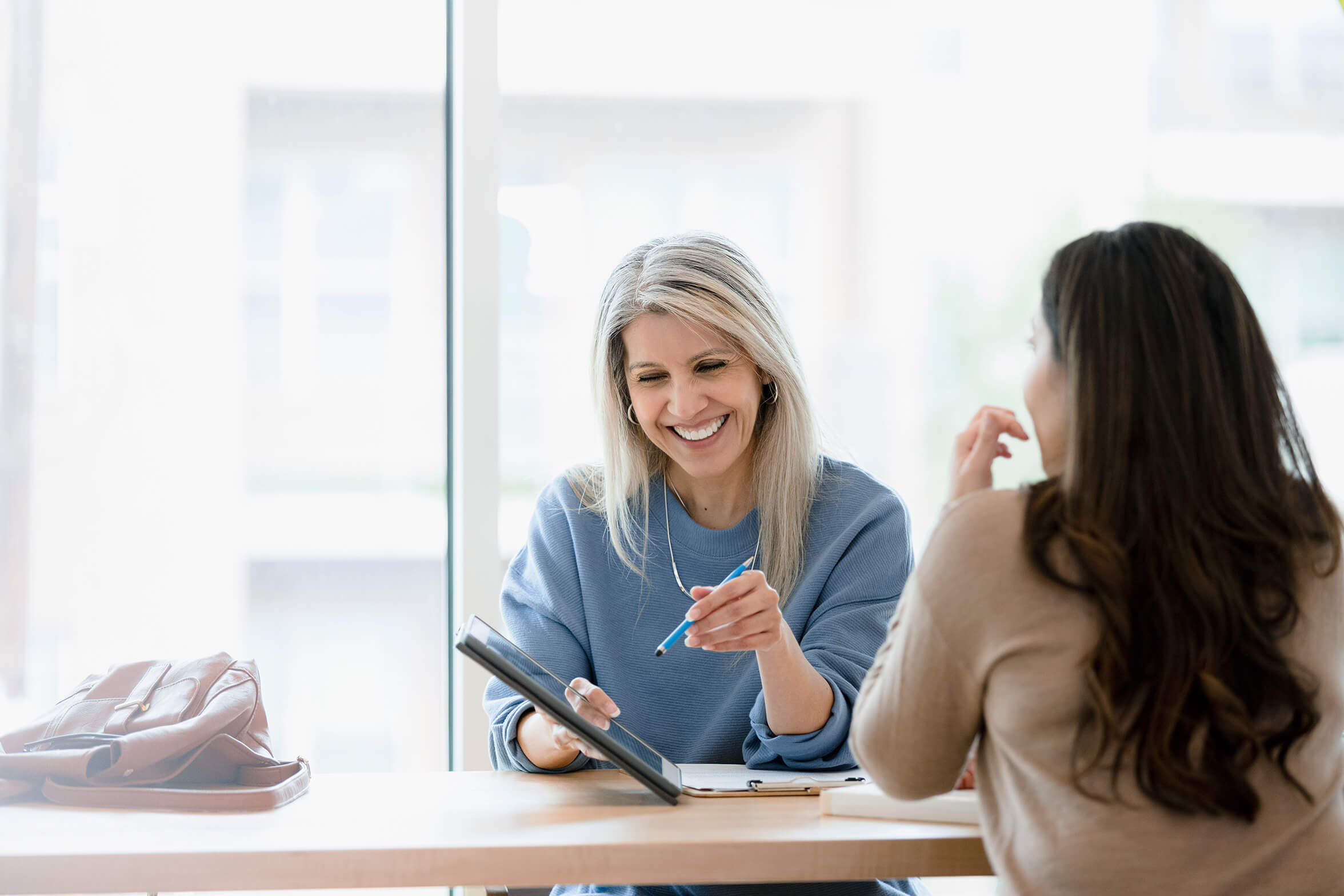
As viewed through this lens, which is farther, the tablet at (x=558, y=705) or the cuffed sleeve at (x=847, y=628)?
the cuffed sleeve at (x=847, y=628)

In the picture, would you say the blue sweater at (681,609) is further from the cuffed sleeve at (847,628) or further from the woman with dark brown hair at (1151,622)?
the woman with dark brown hair at (1151,622)


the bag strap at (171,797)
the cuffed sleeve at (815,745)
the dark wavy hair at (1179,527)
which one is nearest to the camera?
the dark wavy hair at (1179,527)

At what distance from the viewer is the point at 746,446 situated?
165cm

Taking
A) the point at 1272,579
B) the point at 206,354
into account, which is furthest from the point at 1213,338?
the point at 206,354

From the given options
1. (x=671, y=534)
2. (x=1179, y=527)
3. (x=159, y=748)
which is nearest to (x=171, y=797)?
(x=159, y=748)

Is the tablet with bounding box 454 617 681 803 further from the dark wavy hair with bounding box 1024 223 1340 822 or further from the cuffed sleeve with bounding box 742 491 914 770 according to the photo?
the dark wavy hair with bounding box 1024 223 1340 822

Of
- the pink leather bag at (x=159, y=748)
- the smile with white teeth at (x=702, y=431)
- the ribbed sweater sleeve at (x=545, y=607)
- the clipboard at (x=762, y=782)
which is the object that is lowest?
the clipboard at (x=762, y=782)

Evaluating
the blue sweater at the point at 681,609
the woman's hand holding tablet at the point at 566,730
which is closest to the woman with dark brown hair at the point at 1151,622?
the woman's hand holding tablet at the point at 566,730

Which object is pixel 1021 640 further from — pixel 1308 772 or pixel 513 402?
pixel 513 402

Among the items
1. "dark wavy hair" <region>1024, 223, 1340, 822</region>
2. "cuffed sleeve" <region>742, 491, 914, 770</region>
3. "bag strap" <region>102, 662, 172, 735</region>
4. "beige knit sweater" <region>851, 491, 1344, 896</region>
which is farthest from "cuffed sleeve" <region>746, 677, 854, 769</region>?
"bag strap" <region>102, 662, 172, 735</region>

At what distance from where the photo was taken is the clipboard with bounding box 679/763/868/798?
3.95 ft

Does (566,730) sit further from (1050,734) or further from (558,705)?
(1050,734)

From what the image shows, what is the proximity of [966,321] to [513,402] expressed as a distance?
1049mm

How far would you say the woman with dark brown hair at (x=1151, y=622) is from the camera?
837 mm
